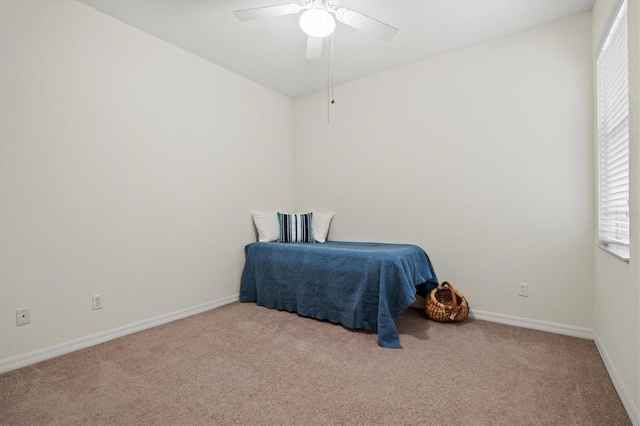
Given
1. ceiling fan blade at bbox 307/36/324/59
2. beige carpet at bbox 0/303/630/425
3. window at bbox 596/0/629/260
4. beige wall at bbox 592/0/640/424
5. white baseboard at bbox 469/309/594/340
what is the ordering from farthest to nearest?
white baseboard at bbox 469/309/594/340 → ceiling fan blade at bbox 307/36/324/59 → window at bbox 596/0/629/260 → beige carpet at bbox 0/303/630/425 → beige wall at bbox 592/0/640/424

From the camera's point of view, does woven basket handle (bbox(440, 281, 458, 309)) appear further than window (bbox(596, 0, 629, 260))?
Yes

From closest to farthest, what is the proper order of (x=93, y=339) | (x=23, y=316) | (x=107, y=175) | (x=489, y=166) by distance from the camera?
1. (x=23, y=316)
2. (x=93, y=339)
3. (x=107, y=175)
4. (x=489, y=166)

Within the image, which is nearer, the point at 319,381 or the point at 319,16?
the point at 319,381

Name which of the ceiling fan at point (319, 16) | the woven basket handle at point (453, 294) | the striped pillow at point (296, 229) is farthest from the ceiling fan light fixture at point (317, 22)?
the woven basket handle at point (453, 294)

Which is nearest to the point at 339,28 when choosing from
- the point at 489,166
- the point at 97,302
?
the point at 489,166

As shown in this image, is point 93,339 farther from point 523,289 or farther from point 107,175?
point 523,289

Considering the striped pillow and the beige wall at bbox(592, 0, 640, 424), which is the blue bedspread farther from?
the beige wall at bbox(592, 0, 640, 424)

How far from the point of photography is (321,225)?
11.8 ft

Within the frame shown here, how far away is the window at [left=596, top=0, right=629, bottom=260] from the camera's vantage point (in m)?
1.64

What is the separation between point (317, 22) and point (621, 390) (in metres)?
2.58

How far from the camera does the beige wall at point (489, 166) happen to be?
7.72ft

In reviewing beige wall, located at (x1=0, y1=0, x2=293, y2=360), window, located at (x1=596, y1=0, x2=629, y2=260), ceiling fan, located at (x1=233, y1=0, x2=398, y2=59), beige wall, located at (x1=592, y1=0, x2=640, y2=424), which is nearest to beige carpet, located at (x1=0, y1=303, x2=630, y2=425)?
beige wall, located at (x1=592, y1=0, x2=640, y2=424)

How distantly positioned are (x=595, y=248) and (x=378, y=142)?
2.02m

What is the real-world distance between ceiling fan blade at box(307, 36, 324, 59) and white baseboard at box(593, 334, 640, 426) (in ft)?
8.57
